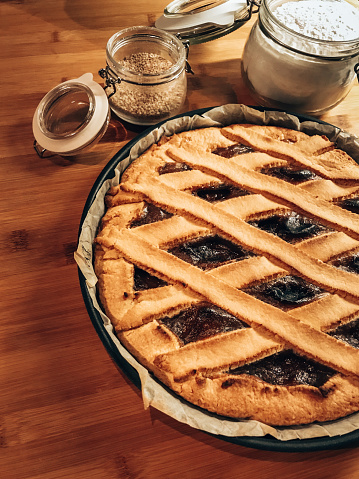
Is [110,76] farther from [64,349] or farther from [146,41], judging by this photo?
[64,349]

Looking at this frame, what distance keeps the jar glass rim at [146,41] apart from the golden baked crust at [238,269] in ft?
0.53

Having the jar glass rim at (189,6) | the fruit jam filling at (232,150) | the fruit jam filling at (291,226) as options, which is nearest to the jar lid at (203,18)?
the jar glass rim at (189,6)

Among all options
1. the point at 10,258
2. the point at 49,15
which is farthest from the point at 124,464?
the point at 49,15

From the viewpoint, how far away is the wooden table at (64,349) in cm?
79

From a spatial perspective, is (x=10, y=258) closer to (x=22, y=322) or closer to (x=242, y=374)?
(x=22, y=322)

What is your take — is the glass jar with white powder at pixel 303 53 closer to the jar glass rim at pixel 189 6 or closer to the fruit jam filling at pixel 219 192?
the jar glass rim at pixel 189 6

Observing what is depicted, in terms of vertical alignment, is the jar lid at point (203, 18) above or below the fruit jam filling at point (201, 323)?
above

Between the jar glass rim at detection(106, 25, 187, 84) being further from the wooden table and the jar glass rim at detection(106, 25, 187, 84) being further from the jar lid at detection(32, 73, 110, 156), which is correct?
the wooden table

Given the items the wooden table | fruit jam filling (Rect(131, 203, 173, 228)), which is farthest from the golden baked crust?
the wooden table

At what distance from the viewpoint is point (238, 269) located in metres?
0.88

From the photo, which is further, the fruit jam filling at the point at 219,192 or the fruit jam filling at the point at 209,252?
the fruit jam filling at the point at 219,192

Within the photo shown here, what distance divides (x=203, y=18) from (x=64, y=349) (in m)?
1.00

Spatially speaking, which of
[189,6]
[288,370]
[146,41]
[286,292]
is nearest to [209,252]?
[286,292]

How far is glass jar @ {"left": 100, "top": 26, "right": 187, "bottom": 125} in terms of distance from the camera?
3.57 ft
